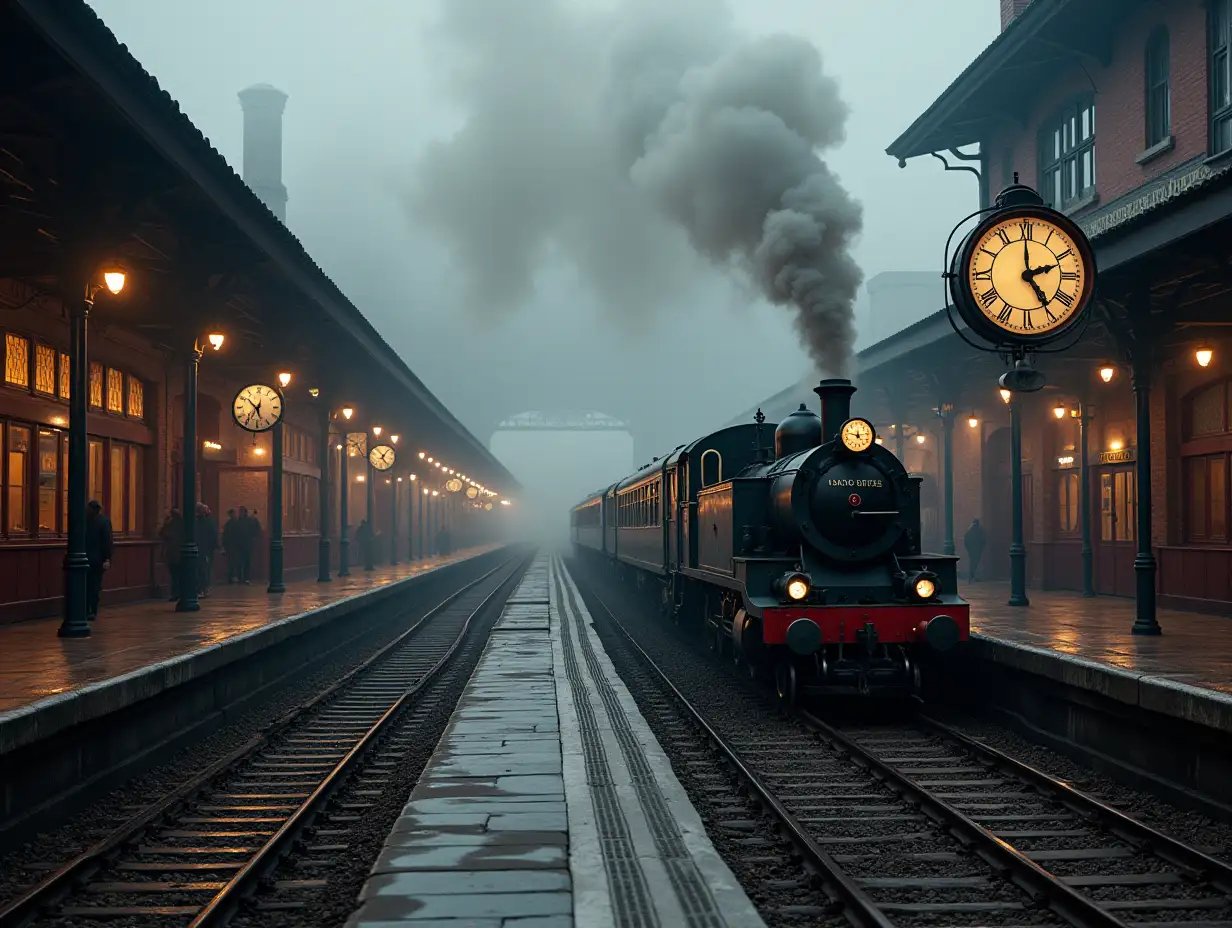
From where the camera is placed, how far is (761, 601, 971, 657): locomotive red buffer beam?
981 cm

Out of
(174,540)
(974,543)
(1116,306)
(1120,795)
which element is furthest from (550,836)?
(974,543)

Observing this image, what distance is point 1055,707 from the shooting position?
945 cm

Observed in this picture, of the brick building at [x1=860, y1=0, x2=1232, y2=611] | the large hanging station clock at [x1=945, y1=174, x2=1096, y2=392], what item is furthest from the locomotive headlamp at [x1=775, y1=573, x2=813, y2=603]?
the brick building at [x1=860, y1=0, x2=1232, y2=611]

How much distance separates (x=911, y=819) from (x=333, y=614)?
11.0 metres

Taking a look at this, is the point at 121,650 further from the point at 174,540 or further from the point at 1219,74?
the point at 1219,74

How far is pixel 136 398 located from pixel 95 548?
15.3 ft

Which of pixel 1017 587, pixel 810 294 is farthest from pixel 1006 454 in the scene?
pixel 810 294

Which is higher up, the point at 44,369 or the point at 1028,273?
the point at 44,369

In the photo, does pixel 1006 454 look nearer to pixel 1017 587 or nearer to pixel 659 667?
pixel 1017 587

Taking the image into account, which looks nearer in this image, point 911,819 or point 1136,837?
Answer: point 1136,837

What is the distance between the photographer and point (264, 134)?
69312 mm

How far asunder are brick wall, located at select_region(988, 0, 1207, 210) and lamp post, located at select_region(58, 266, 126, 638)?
527 inches

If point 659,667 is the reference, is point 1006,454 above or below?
above

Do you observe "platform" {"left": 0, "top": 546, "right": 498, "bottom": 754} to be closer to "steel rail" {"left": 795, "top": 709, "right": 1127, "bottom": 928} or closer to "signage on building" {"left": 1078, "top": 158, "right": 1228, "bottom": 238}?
"steel rail" {"left": 795, "top": 709, "right": 1127, "bottom": 928}
